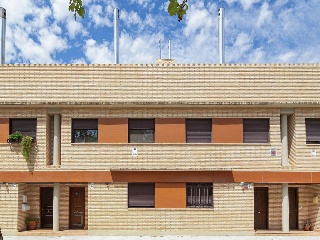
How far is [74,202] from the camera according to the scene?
14695 mm

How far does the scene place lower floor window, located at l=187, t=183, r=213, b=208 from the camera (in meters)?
13.8

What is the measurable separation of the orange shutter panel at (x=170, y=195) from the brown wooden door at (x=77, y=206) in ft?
11.8

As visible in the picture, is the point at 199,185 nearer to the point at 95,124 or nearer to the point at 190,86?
the point at 190,86

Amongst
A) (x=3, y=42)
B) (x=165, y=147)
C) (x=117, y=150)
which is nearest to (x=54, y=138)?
(x=117, y=150)

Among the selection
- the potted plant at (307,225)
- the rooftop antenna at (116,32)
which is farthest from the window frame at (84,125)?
the potted plant at (307,225)

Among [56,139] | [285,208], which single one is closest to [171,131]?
[56,139]

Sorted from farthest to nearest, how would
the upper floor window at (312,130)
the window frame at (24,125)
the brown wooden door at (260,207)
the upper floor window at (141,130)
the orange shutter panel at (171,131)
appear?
the brown wooden door at (260,207), the window frame at (24,125), the upper floor window at (141,130), the upper floor window at (312,130), the orange shutter panel at (171,131)

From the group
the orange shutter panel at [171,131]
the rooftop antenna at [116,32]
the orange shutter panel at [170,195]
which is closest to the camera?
the orange shutter panel at [170,195]

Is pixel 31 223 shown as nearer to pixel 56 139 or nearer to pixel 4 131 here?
pixel 56 139

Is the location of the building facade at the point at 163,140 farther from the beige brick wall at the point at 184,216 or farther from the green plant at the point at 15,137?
the green plant at the point at 15,137

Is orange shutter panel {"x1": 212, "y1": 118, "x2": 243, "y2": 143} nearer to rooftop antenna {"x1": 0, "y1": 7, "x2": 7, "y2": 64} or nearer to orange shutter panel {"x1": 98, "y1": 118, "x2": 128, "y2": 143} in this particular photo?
orange shutter panel {"x1": 98, "y1": 118, "x2": 128, "y2": 143}

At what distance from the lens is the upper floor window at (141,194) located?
1381 centimetres

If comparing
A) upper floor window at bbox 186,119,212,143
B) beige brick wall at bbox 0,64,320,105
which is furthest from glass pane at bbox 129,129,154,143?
upper floor window at bbox 186,119,212,143

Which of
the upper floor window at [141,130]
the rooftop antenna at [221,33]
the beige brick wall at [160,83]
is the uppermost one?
the rooftop antenna at [221,33]
